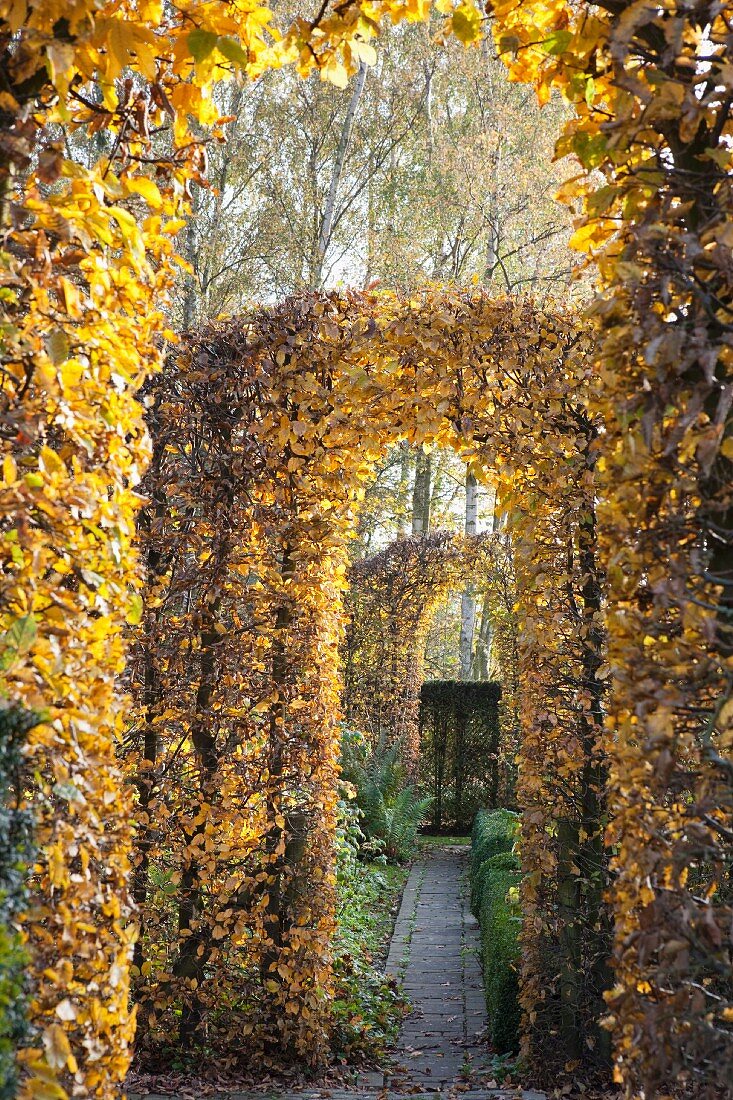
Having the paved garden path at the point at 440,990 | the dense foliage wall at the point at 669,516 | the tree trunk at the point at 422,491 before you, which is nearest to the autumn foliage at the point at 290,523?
the dense foliage wall at the point at 669,516

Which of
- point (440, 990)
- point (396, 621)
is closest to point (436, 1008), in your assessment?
point (440, 990)

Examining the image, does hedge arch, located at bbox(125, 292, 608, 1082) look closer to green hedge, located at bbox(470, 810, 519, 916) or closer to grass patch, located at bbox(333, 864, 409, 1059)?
grass patch, located at bbox(333, 864, 409, 1059)

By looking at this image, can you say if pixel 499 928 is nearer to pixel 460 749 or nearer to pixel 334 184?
pixel 460 749

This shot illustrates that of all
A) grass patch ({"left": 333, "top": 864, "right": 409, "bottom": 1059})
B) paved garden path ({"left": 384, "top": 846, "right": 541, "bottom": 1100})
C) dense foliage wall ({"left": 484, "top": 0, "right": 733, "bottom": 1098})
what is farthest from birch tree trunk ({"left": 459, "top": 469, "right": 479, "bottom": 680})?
dense foliage wall ({"left": 484, "top": 0, "right": 733, "bottom": 1098})

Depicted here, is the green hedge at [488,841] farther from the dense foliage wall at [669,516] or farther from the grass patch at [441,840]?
the dense foliage wall at [669,516]

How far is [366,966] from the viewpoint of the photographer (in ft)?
20.2

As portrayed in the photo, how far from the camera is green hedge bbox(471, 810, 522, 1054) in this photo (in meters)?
4.77

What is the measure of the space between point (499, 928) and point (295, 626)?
2.25 meters

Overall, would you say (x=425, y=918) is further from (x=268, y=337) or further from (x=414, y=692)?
(x=268, y=337)

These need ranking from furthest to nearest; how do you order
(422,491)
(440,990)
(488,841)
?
(422,491), (488,841), (440,990)

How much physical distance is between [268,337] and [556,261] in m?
11.5

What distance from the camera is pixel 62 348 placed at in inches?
73.0

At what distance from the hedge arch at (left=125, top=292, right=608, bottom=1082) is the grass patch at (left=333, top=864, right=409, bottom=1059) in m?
0.55

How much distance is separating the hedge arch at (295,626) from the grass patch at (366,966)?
1.81 ft
